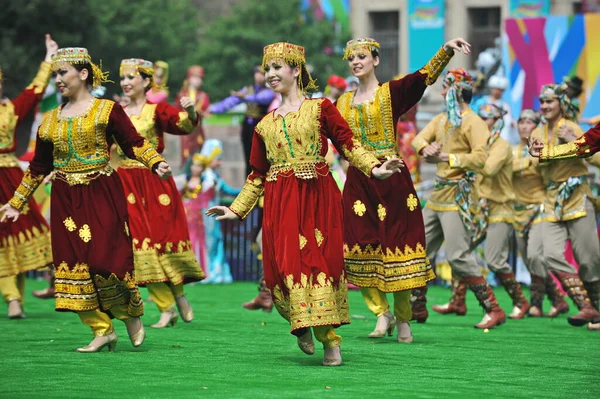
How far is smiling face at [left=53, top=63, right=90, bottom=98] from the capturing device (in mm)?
9906

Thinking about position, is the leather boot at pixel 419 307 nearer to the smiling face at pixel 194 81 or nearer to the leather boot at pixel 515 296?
the leather boot at pixel 515 296

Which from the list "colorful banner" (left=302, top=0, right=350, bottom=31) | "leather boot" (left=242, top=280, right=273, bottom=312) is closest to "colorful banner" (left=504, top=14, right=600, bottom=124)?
"leather boot" (left=242, top=280, right=273, bottom=312)

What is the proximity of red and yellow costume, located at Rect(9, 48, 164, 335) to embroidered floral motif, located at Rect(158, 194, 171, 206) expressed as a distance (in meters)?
1.78

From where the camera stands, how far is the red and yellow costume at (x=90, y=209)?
9.78 meters

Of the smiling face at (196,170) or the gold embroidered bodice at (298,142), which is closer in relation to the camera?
the gold embroidered bodice at (298,142)

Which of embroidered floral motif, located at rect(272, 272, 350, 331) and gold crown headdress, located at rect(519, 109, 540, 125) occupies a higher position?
gold crown headdress, located at rect(519, 109, 540, 125)

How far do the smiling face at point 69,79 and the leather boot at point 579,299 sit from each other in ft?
14.7

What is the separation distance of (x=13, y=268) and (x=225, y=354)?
10.9 ft

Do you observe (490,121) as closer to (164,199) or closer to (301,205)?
(164,199)

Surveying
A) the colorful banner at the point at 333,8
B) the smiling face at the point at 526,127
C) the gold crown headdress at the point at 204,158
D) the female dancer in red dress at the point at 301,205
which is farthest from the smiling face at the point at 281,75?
the colorful banner at the point at 333,8

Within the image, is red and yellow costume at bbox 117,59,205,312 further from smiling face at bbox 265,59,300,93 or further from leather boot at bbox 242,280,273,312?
smiling face at bbox 265,59,300,93

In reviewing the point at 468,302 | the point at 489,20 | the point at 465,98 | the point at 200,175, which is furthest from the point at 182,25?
the point at 465,98

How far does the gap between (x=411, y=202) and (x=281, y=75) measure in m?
1.81

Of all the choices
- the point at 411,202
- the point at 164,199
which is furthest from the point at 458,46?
the point at 164,199
